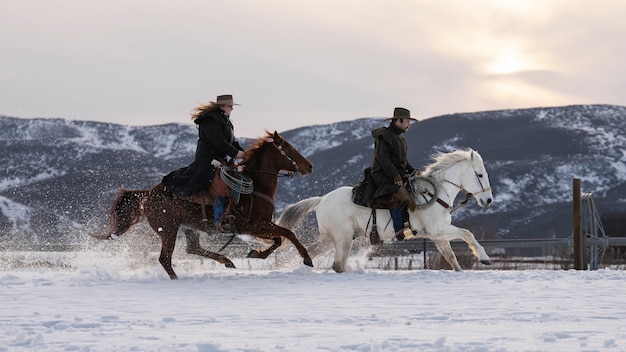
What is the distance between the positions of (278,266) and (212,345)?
1111 cm

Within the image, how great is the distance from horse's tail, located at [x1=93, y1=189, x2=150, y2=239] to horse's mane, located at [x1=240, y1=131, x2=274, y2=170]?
1.48 meters

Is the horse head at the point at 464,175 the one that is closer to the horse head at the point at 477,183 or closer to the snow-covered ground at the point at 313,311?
the horse head at the point at 477,183

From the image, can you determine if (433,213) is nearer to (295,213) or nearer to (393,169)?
(393,169)

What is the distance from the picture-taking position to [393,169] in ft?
47.0

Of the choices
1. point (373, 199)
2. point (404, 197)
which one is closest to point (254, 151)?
point (373, 199)

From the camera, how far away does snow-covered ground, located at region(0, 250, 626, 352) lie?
289 inches

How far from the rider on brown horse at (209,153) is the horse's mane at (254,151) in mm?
158

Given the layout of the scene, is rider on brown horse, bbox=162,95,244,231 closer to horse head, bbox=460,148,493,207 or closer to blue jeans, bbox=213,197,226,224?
blue jeans, bbox=213,197,226,224

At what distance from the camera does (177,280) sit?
13836mm

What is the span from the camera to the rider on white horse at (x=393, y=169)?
1431 centimetres

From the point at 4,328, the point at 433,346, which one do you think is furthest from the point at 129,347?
the point at 433,346

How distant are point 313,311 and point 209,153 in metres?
5.19

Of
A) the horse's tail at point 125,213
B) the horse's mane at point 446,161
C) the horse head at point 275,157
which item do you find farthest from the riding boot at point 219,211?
the horse's mane at point 446,161

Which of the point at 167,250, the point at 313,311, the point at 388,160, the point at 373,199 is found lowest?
the point at 313,311
